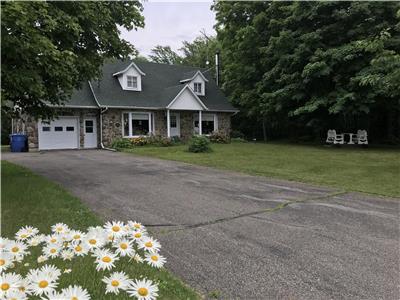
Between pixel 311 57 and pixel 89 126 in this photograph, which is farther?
pixel 89 126

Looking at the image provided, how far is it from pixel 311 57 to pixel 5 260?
20659 mm

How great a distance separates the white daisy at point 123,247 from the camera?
2.15 meters

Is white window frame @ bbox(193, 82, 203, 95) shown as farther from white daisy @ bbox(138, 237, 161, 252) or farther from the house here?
white daisy @ bbox(138, 237, 161, 252)

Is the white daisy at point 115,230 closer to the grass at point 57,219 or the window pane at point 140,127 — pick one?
the grass at point 57,219

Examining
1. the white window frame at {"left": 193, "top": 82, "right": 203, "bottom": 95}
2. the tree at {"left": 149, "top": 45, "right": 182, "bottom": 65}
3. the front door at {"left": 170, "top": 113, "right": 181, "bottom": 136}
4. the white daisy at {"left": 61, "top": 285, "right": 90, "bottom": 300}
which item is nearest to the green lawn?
the white daisy at {"left": 61, "top": 285, "right": 90, "bottom": 300}

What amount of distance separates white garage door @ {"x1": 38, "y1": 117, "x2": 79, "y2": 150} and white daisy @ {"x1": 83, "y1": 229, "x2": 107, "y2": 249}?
19.8 meters

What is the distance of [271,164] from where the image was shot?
42.9ft

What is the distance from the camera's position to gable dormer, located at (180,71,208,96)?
26812mm

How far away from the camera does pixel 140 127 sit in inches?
925

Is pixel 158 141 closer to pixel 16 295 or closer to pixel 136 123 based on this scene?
pixel 136 123

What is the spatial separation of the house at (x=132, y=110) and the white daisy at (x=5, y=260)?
17.8 meters

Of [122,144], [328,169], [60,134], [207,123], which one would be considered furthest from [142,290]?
[207,123]

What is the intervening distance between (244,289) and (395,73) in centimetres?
929

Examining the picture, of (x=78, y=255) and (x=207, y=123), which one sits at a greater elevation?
(x=207, y=123)
